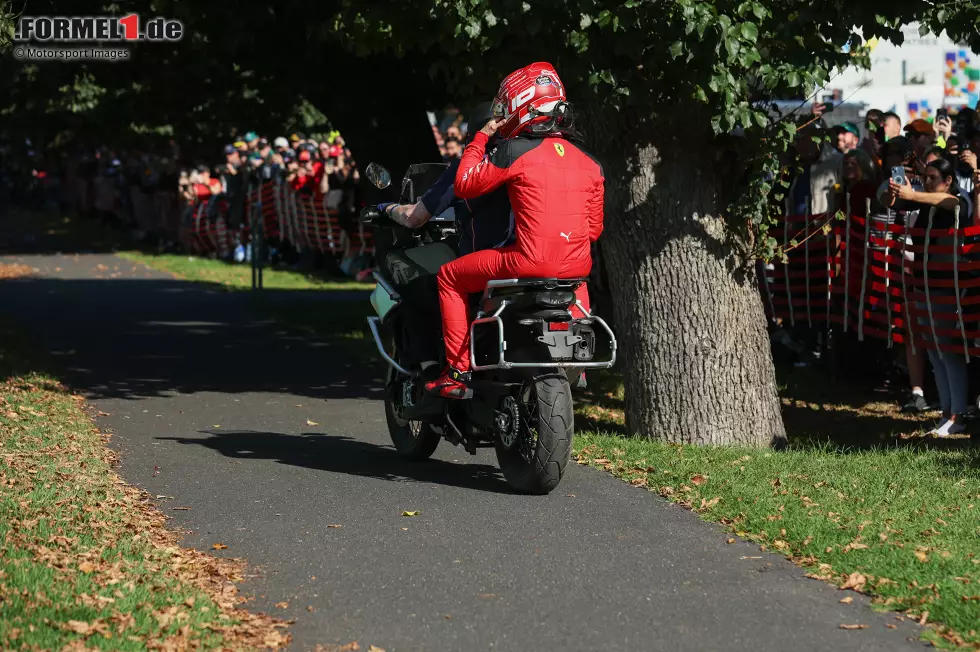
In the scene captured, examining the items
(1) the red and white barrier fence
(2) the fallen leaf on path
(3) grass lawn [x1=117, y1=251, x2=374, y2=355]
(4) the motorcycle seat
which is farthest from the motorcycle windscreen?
(3) grass lawn [x1=117, y1=251, x2=374, y2=355]

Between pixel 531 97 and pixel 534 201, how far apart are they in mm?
503

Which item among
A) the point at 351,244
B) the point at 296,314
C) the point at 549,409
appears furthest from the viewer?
the point at 351,244

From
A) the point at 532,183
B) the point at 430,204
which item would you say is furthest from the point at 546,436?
the point at 430,204

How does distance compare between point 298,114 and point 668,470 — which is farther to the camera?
point 298,114

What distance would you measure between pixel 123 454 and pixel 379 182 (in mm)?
2447

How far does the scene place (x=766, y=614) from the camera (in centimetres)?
569

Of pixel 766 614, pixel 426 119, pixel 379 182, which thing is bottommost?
pixel 766 614

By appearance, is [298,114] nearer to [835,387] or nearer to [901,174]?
[835,387]

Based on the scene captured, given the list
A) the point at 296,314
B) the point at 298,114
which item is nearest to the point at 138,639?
→ the point at 296,314

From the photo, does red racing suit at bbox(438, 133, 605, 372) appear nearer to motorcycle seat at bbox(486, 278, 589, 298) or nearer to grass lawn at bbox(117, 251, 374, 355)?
motorcycle seat at bbox(486, 278, 589, 298)

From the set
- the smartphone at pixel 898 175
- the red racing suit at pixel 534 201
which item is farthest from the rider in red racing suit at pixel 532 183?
the smartphone at pixel 898 175

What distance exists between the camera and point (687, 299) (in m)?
10.1

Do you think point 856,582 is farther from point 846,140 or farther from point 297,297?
point 297,297

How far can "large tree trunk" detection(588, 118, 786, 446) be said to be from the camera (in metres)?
10.0
